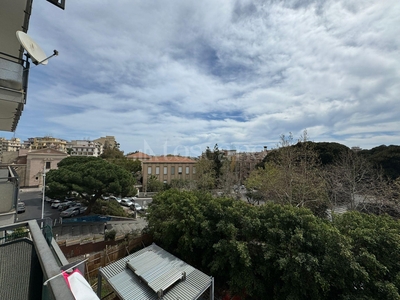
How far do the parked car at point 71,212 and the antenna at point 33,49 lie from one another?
57.0 ft

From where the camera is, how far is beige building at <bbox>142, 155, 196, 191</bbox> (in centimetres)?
3017

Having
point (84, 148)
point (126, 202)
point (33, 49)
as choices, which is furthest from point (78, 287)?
point (84, 148)

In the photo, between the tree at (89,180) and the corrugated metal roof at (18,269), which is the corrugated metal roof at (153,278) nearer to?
the corrugated metal roof at (18,269)

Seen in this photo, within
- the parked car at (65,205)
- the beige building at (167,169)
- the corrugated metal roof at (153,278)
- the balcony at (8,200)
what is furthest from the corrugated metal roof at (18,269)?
the beige building at (167,169)

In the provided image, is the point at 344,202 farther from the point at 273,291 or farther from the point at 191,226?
the point at 191,226

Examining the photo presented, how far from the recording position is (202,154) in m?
32.6

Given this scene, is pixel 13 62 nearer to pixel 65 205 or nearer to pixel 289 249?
pixel 289 249

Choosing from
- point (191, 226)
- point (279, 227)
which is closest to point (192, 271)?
point (191, 226)

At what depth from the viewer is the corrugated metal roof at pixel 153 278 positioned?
16.4 ft

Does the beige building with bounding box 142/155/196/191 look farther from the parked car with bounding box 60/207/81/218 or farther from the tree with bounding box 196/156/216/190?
the parked car with bounding box 60/207/81/218

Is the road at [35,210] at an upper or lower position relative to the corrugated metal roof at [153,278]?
lower

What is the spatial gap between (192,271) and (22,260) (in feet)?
15.7

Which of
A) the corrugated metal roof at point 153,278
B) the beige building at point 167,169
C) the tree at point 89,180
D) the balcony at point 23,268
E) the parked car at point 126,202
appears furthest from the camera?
the beige building at point 167,169

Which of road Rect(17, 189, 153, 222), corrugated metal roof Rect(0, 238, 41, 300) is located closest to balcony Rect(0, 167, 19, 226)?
corrugated metal roof Rect(0, 238, 41, 300)
